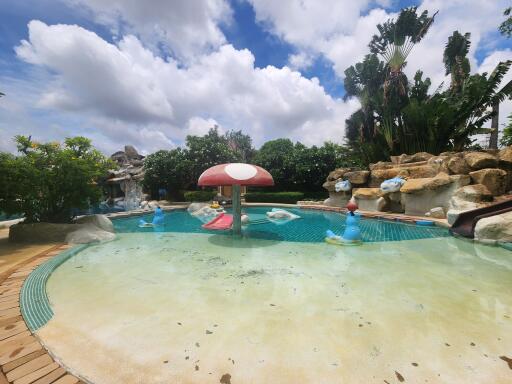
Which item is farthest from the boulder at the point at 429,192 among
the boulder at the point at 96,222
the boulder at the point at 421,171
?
the boulder at the point at 96,222

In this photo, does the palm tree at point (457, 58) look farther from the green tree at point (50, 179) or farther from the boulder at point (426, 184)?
the green tree at point (50, 179)

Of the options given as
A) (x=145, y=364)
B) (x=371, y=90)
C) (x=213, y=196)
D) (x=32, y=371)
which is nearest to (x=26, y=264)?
(x=32, y=371)

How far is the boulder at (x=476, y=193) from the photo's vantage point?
34.7ft

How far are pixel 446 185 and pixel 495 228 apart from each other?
5.02 m

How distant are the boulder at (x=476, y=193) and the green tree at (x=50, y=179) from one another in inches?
589

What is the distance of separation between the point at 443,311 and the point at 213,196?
2129 centimetres

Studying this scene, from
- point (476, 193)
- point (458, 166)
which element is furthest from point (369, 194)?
point (476, 193)

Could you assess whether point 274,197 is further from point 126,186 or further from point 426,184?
point 126,186

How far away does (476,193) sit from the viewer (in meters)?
10.6

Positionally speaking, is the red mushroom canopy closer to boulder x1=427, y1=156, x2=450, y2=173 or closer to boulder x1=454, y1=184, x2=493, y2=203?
boulder x1=454, y1=184, x2=493, y2=203

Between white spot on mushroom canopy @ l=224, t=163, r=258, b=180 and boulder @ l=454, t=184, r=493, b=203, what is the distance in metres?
9.87

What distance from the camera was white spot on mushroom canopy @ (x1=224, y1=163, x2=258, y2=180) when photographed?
24.5 feet

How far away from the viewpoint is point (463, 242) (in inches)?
306

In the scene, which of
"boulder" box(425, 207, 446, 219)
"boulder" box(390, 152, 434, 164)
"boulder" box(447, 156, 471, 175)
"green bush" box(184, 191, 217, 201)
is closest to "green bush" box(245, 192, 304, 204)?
"green bush" box(184, 191, 217, 201)
